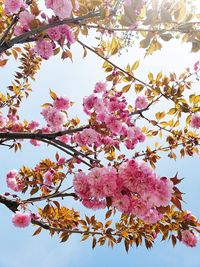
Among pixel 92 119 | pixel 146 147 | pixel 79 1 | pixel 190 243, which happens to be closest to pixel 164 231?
pixel 190 243

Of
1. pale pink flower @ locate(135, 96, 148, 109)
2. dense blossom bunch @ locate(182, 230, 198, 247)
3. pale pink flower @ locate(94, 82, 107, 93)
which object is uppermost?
pale pink flower @ locate(94, 82, 107, 93)

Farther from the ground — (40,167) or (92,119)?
(92,119)

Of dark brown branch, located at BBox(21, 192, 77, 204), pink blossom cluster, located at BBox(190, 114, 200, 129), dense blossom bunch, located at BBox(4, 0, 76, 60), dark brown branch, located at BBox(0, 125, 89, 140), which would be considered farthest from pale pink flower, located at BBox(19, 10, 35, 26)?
pink blossom cluster, located at BBox(190, 114, 200, 129)

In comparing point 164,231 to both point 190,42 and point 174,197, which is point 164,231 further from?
point 190,42

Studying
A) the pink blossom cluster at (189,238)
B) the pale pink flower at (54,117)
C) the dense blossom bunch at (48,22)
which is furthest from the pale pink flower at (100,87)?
the pink blossom cluster at (189,238)

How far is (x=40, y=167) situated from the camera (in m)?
4.96

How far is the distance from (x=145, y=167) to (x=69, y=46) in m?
1.55

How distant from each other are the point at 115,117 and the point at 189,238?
1752mm

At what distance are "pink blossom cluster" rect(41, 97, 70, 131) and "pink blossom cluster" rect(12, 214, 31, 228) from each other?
1.16 m

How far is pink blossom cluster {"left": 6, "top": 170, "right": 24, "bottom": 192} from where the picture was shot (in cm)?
499

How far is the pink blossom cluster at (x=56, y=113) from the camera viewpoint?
4.27 meters

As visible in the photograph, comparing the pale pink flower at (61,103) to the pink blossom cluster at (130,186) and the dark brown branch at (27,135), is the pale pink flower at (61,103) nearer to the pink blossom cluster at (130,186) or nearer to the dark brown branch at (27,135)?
the dark brown branch at (27,135)

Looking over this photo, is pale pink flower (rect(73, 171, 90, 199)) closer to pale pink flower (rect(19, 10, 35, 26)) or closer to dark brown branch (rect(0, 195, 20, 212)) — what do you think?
pale pink flower (rect(19, 10, 35, 26))

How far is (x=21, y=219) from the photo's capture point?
4.20 metres
